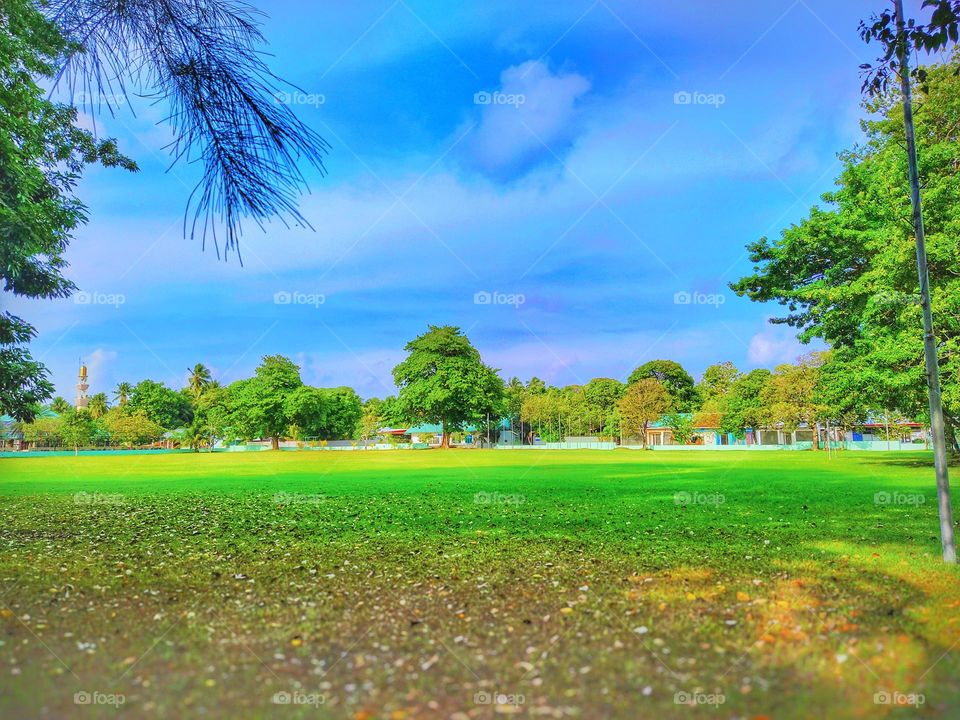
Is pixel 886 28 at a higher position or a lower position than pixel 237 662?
higher

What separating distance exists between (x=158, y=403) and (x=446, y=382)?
5252cm

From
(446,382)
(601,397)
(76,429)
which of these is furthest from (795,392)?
(76,429)

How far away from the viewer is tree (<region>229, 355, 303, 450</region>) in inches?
3108

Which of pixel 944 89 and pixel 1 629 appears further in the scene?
pixel 944 89

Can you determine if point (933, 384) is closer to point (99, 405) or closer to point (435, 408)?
point (435, 408)

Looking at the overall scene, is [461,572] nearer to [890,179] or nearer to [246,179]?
[246,179]

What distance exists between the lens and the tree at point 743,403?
82.9 metres

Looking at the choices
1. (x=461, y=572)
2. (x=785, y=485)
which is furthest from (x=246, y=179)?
(x=785, y=485)

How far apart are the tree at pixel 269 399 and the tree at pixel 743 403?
59652 mm

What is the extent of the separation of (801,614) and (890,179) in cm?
2996

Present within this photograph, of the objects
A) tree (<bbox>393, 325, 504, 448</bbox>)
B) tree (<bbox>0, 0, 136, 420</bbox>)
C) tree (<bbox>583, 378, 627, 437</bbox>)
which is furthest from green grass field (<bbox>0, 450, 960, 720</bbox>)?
tree (<bbox>583, 378, 627, 437</bbox>)

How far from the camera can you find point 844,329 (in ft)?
103

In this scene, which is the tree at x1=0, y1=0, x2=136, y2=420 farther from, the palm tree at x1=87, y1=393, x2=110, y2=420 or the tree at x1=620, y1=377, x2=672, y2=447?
the palm tree at x1=87, y1=393, x2=110, y2=420

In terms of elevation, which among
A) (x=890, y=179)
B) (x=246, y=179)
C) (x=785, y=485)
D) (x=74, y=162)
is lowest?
(x=785, y=485)
